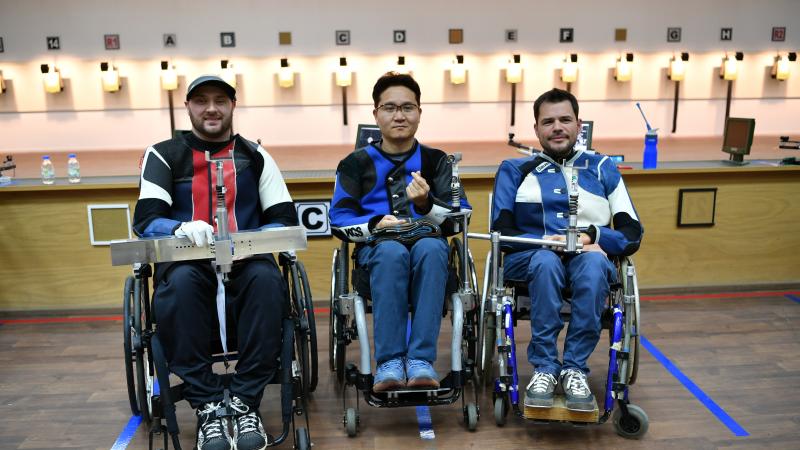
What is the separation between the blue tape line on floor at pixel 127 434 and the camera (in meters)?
2.51

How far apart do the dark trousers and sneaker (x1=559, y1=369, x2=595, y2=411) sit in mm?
987

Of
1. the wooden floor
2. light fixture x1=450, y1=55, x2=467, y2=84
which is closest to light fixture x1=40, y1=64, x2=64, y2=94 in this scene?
the wooden floor

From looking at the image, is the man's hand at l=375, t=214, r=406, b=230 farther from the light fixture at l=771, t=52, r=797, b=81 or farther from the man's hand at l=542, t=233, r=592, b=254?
the light fixture at l=771, t=52, r=797, b=81

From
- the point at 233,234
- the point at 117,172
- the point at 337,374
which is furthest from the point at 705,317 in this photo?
the point at 117,172

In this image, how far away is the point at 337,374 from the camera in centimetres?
289

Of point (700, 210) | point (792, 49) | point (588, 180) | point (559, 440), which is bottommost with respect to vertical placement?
point (559, 440)

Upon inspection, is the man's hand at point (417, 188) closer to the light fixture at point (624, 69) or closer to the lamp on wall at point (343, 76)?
the lamp on wall at point (343, 76)

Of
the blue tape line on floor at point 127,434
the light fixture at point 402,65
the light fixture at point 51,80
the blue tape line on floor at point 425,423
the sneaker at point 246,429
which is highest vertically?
the light fixture at point 402,65

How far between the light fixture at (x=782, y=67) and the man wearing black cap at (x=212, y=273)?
4804 mm

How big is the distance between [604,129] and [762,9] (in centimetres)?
190

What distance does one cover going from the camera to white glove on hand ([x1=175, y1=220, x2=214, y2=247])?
7.40 ft

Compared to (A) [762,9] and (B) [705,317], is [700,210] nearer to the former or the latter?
(B) [705,317]

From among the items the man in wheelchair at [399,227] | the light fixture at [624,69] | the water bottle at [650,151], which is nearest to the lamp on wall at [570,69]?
the light fixture at [624,69]

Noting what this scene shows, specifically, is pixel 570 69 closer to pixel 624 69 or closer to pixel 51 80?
pixel 624 69
